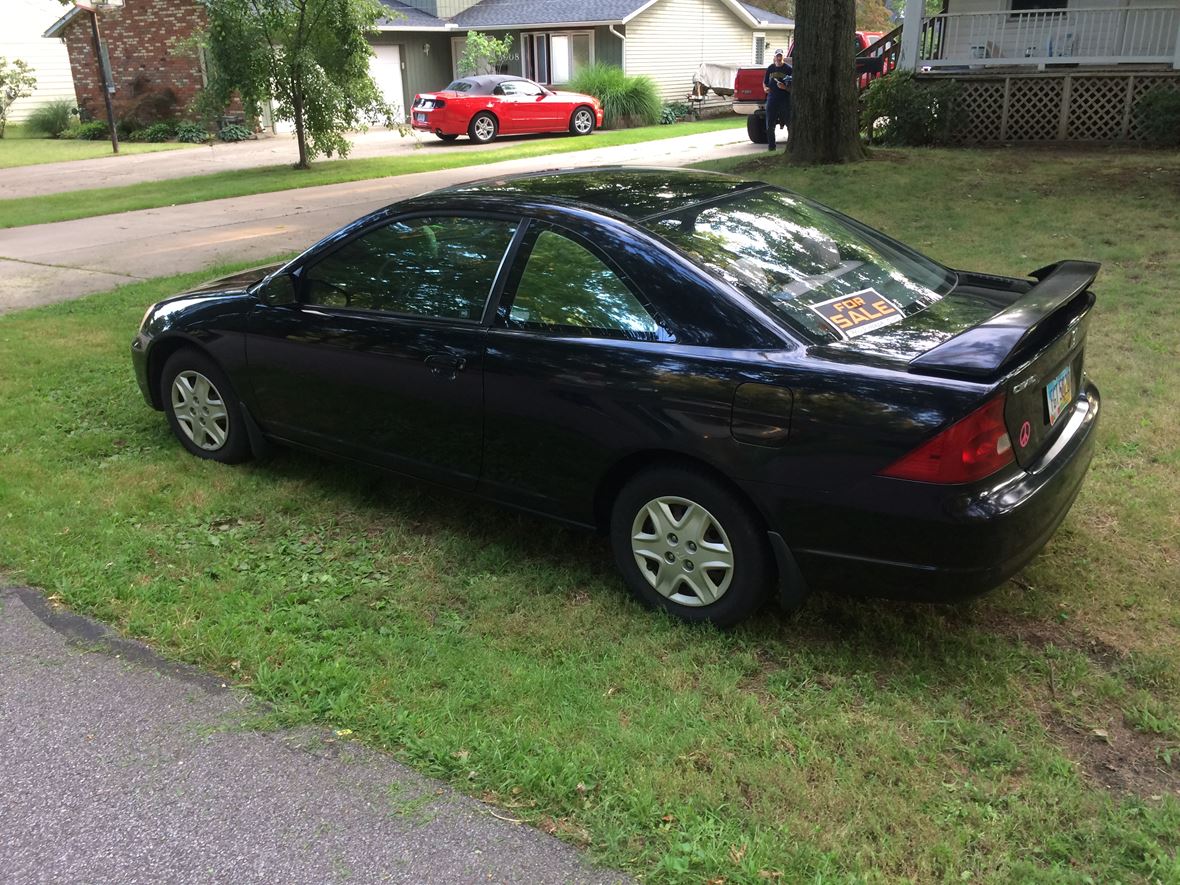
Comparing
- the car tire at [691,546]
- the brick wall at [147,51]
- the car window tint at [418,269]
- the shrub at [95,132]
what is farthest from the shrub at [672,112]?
the car tire at [691,546]

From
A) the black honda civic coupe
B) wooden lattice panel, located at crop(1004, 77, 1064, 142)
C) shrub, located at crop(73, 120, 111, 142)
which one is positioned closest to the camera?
the black honda civic coupe

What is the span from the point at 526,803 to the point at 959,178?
40.5ft

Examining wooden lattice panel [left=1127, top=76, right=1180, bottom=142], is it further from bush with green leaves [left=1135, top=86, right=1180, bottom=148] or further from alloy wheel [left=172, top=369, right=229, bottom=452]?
alloy wheel [left=172, top=369, right=229, bottom=452]

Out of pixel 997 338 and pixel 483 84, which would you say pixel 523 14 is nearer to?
pixel 483 84

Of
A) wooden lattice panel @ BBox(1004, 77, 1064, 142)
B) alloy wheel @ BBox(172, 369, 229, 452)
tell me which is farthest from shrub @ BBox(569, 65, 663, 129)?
alloy wheel @ BBox(172, 369, 229, 452)

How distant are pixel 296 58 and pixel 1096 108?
13915 mm

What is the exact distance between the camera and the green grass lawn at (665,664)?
8.57ft

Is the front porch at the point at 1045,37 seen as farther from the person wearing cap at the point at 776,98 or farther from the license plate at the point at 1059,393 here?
the license plate at the point at 1059,393

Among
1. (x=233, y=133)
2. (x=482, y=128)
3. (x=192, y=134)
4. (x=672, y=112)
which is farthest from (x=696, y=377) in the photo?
(x=672, y=112)

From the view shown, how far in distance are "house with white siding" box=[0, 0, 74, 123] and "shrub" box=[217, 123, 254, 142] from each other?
9561 mm

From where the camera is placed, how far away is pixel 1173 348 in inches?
247

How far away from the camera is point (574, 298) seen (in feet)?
12.3

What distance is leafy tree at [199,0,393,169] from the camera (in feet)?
56.1

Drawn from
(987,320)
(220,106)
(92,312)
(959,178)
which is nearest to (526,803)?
(987,320)
